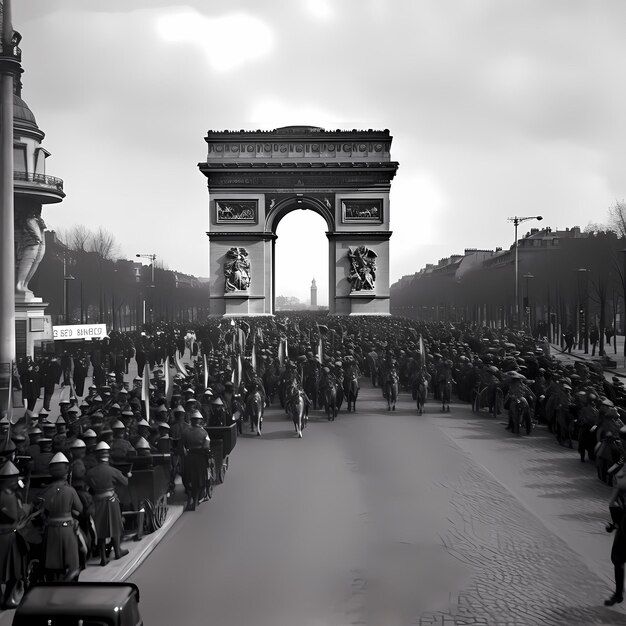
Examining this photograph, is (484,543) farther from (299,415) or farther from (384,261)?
(384,261)

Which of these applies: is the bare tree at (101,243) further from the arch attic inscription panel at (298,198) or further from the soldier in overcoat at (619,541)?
the soldier in overcoat at (619,541)

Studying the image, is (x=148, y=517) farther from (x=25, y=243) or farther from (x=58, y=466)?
(x=25, y=243)

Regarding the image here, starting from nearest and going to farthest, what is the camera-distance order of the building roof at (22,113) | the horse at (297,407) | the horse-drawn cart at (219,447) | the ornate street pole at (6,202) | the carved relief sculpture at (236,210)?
the horse-drawn cart at (219,447)
the horse at (297,407)
the ornate street pole at (6,202)
the building roof at (22,113)
the carved relief sculpture at (236,210)

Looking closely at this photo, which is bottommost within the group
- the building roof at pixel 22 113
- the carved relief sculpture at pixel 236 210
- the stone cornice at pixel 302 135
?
the carved relief sculpture at pixel 236 210

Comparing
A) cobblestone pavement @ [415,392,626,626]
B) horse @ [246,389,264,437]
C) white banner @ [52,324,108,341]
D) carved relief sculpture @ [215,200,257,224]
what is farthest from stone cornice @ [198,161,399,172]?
cobblestone pavement @ [415,392,626,626]

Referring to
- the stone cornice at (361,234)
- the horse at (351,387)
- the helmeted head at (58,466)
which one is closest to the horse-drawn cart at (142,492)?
the helmeted head at (58,466)

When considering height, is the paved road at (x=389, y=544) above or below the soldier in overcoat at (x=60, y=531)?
below

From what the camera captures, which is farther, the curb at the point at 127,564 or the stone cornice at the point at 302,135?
the stone cornice at the point at 302,135

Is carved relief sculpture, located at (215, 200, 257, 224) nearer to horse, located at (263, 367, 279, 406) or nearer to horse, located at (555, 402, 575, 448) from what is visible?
horse, located at (263, 367, 279, 406)
